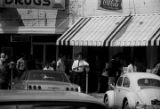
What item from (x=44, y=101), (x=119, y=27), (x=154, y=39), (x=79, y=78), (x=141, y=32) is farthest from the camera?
(x=119, y=27)

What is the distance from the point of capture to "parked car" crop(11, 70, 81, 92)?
14.5m

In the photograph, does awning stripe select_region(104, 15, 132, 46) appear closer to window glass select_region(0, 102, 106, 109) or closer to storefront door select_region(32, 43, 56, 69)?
storefront door select_region(32, 43, 56, 69)

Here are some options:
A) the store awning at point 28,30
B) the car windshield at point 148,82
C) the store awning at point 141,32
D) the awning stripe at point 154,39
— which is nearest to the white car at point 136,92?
the car windshield at point 148,82

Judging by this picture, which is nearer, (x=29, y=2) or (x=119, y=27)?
(x=119, y=27)

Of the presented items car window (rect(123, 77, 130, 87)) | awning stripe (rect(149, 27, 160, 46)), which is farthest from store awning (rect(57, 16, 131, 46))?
car window (rect(123, 77, 130, 87))

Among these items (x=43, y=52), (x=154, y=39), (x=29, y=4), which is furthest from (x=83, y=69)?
(x=43, y=52)

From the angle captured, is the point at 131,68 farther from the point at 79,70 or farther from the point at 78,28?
the point at 78,28

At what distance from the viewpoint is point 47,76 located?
1566 cm

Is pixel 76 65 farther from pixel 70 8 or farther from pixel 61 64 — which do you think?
pixel 70 8

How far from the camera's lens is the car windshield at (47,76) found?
15.6 meters

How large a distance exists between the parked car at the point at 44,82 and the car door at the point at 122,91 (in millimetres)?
1339

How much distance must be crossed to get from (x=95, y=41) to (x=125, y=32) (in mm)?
1381

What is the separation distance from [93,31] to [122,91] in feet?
24.0

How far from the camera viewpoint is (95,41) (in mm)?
21188
